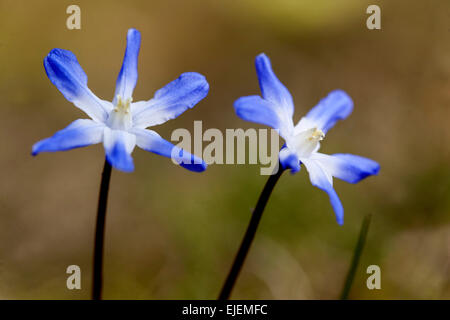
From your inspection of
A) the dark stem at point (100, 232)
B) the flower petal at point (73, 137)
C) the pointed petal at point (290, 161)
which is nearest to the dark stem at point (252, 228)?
the pointed petal at point (290, 161)

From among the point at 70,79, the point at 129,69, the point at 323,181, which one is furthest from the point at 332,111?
the point at 70,79

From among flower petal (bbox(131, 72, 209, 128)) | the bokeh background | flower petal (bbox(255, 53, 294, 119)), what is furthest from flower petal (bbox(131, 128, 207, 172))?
the bokeh background

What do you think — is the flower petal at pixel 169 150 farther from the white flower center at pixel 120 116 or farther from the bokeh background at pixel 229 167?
the bokeh background at pixel 229 167

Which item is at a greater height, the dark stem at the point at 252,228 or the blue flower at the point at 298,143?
the blue flower at the point at 298,143

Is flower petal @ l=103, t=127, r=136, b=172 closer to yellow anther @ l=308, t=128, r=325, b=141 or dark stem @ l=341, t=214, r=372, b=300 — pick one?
yellow anther @ l=308, t=128, r=325, b=141

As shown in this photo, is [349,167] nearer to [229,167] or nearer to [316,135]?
[316,135]
